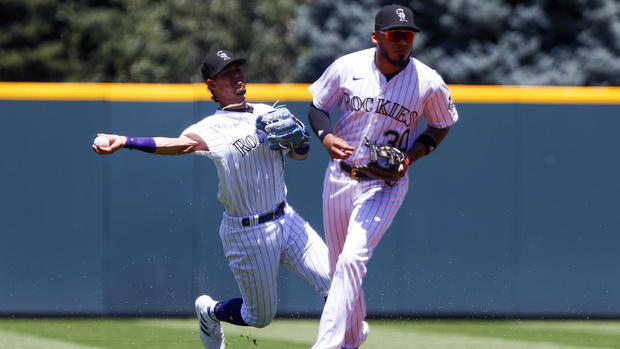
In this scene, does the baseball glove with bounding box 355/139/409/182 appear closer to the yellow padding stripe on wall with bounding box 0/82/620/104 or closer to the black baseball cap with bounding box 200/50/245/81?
the black baseball cap with bounding box 200/50/245/81

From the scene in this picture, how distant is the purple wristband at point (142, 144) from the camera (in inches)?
203

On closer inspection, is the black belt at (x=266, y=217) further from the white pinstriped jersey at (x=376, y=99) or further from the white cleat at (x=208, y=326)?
the white cleat at (x=208, y=326)

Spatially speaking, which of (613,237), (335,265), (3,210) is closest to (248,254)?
(335,265)

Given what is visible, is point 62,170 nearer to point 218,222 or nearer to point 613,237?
point 218,222

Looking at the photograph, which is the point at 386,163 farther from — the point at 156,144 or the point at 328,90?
the point at 156,144

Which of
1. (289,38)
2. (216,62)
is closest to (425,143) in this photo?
(216,62)

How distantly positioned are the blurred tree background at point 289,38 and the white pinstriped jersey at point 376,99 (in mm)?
8146

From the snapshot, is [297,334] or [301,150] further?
[297,334]

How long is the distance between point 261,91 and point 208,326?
8.33 feet

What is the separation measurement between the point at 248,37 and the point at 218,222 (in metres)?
14.6

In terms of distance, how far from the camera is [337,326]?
5.18 meters

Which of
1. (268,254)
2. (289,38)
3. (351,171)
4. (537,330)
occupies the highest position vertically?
(289,38)

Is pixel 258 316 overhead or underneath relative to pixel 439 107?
underneath

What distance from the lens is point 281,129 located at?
544 centimetres
